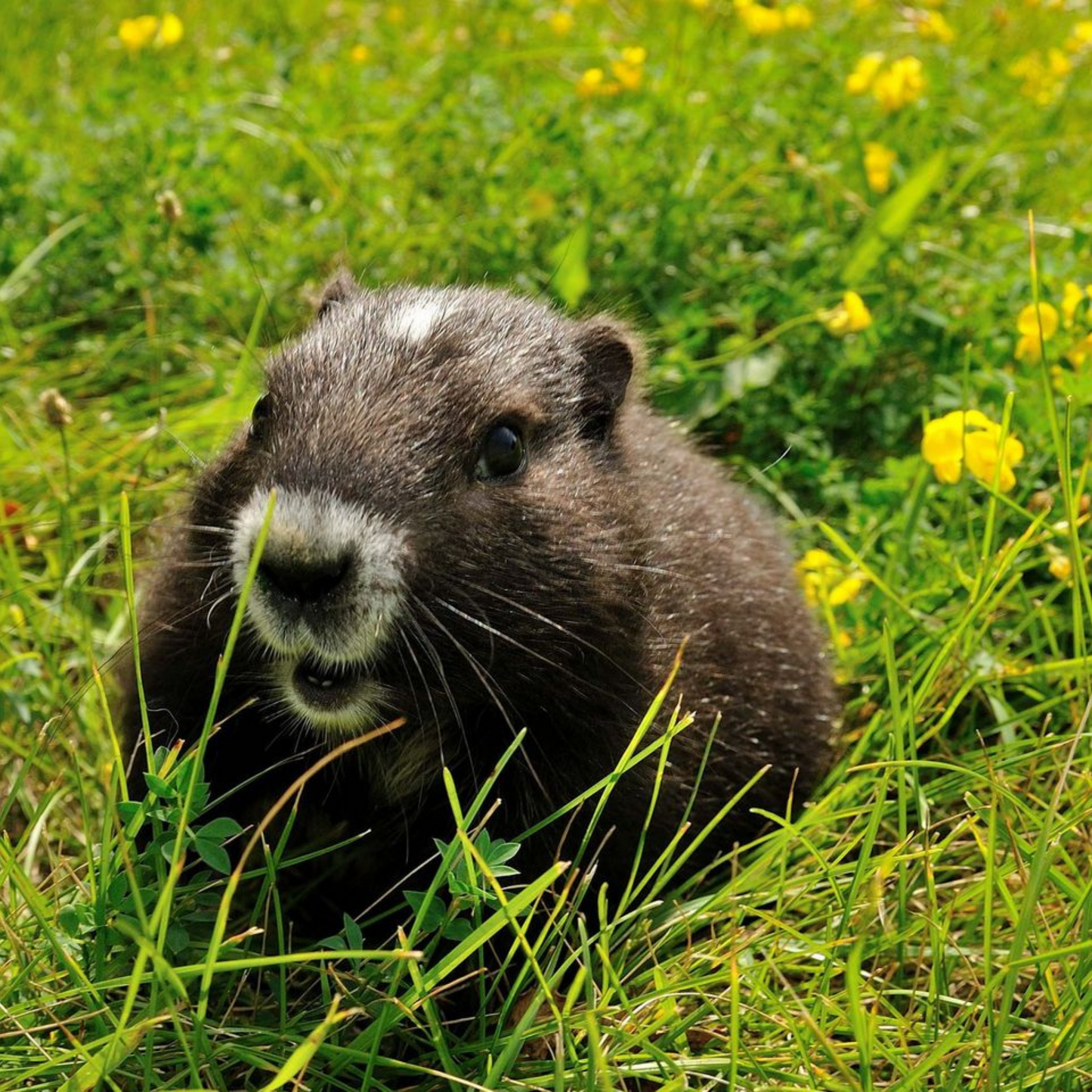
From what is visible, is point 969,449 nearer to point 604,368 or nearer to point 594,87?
point 604,368

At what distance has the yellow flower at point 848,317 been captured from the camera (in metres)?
4.48

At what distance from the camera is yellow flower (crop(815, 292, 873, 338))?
4475 mm

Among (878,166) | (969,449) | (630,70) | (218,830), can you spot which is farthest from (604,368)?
(630,70)

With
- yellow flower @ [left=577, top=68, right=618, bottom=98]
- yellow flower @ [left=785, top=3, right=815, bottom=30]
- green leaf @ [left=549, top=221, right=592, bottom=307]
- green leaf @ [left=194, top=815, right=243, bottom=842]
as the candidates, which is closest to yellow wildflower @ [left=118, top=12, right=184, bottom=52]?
yellow flower @ [left=577, top=68, right=618, bottom=98]

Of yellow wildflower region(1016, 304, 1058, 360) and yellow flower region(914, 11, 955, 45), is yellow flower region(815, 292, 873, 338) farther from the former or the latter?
yellow flower region(914, 11, 955, 45)

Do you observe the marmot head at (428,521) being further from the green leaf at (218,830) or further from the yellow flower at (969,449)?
the yellow flower at (969,449)

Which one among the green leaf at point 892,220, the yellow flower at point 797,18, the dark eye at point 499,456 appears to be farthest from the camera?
the yellow flower at point 797,18

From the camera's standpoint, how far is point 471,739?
9.97 feet

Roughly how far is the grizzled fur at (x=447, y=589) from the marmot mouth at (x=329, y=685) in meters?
0.03

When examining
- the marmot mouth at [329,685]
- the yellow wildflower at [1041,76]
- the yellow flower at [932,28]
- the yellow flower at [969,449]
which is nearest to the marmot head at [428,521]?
the marmot mouth at [329,685]

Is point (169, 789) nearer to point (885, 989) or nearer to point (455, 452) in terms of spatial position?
point (455, 452)

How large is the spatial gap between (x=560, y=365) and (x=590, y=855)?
1.15 metres

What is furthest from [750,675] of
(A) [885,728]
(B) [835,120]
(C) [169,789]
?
(B) [835,120]

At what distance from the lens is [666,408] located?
4.97 m
